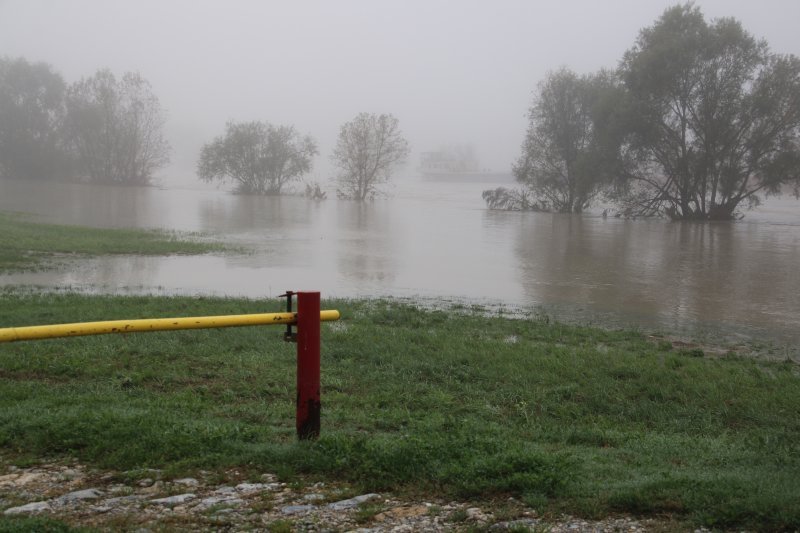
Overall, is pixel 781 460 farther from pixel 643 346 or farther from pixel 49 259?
pixel 49 259

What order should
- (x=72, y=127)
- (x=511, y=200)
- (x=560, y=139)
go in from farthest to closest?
(x=72, y=127) < (x=511, y=200) < (x=560, y=139)

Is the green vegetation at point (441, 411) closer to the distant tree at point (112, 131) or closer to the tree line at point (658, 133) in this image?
the tree line at point (658, 133)

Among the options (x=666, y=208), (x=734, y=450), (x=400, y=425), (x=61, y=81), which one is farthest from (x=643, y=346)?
(x=61, y=81)

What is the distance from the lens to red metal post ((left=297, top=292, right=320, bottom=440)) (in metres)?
4.62

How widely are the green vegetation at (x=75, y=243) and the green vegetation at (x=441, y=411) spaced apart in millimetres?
7276

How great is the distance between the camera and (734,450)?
209 inches

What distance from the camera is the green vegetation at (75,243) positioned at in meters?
17.2

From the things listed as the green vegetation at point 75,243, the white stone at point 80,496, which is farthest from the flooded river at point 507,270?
the white stone at point 80,496

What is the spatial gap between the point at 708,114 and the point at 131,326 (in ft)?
148

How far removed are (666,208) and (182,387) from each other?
45.3 m

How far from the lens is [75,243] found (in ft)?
67.0

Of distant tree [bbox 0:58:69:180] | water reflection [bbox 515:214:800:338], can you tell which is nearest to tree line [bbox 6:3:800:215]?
distant tree [bbox 0:58:69:180]

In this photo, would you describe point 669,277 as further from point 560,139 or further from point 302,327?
point 560,139

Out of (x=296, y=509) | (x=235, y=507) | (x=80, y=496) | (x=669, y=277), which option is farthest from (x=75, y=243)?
(x=296, y=509)
